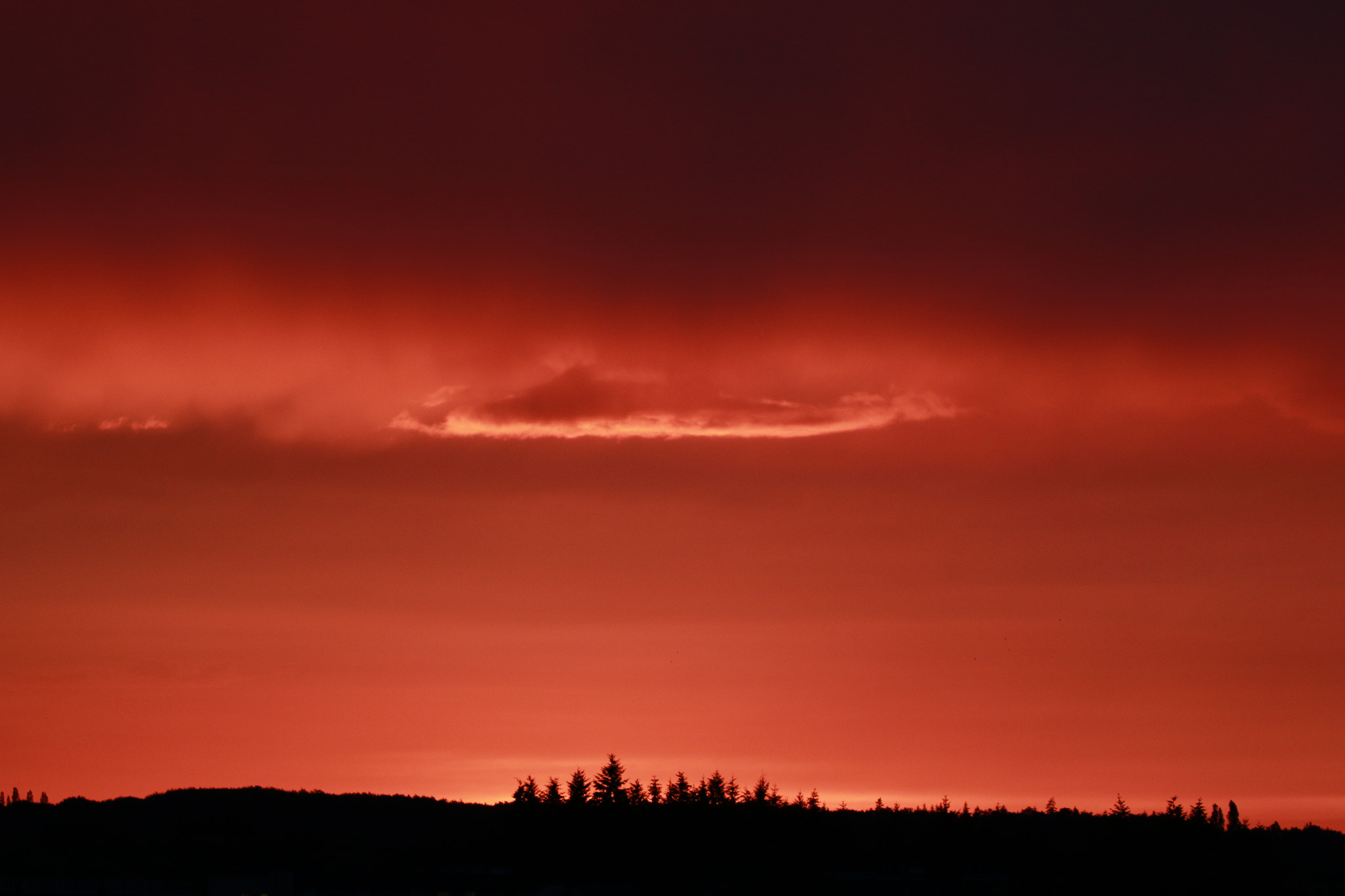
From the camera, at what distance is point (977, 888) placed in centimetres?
19738

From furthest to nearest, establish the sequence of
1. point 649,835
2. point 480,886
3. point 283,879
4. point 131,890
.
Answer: point 649,835 < point 480,886 < point 131,890 < point 283,879

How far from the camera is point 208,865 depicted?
7805 inches

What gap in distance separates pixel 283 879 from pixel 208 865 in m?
53.8

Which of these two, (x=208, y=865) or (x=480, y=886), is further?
(x=208, y=865)

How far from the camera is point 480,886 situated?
595 feet

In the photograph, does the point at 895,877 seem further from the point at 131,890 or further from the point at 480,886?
the point at 131,890

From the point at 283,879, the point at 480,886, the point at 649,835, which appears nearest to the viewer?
the point at 283,879

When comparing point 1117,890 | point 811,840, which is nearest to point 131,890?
point 811,840

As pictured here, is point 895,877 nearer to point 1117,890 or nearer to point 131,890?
point 1117,890

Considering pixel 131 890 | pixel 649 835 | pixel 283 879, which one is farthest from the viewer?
pixel 649 835

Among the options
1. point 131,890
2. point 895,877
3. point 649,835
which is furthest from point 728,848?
point 131,890

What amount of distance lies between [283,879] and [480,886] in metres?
35.9

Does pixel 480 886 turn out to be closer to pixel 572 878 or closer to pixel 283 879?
pixel 572 878

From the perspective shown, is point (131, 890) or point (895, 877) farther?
point (895, 877)
